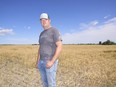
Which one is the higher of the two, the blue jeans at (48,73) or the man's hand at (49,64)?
the man's hand at (49,64)

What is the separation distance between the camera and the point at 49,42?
13.5 feet

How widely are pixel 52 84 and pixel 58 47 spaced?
78 cm

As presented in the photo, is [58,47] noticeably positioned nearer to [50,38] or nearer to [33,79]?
[50,38]

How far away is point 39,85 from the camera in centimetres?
728

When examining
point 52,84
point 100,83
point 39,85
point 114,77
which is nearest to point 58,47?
point 52,84

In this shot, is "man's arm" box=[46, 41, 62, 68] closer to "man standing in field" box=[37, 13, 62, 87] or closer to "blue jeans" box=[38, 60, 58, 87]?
"man standing in field" box=[37, 13, 62, 87]

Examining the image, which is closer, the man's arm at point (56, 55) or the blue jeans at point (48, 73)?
the man's arm at point (56, 55)

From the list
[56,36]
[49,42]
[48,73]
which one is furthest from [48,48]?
[48,73]

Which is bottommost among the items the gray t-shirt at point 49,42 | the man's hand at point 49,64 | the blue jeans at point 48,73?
the blue jeans at point 48,73

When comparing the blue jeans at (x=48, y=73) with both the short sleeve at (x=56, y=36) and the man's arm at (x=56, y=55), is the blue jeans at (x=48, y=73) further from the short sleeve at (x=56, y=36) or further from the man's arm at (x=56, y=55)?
the short sleeve at (x=56, y=36)

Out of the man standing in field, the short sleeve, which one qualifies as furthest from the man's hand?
the short sleeve

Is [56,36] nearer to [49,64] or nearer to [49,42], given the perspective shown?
[49,42]

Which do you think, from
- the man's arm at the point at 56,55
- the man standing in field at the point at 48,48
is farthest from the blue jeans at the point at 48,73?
the man's arm at the point at 56,55

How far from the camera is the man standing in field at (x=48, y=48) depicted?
4.03 m
